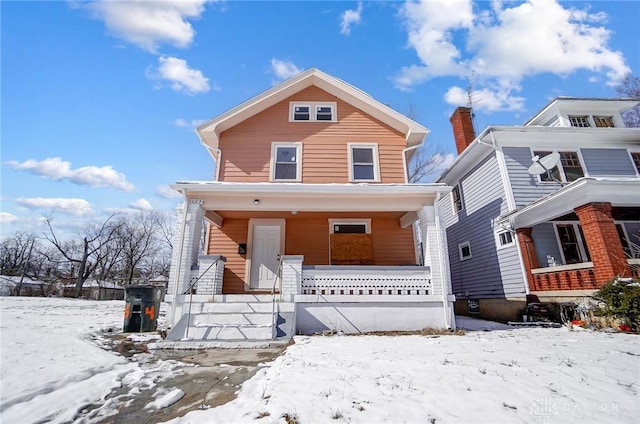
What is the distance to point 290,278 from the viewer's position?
6773 mm

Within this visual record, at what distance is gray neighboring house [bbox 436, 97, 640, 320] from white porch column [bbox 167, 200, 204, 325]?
381 inches

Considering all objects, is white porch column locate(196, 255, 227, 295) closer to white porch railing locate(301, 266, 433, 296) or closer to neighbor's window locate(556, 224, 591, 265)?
white porch railing locate(301, 266, 433, 296)

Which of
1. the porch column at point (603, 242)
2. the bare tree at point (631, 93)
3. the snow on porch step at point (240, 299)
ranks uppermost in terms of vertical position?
the bare tree at point (631, 93)

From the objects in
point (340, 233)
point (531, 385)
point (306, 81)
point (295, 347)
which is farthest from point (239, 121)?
point (531, 385)

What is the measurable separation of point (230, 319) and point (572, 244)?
36.5ft

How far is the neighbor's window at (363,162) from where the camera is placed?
9854 mm

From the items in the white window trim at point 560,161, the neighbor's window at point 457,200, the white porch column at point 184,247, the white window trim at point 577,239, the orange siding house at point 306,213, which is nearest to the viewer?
the white porch column at point 184,247

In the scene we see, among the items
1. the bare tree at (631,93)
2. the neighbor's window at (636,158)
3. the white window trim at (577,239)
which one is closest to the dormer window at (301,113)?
the white window trim at (577,239)

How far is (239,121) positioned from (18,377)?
8789 millimetres

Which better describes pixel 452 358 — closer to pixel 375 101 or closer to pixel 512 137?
pixel 375 101

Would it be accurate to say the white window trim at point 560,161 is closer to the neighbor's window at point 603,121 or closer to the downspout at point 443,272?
the neighbor's window at point 603,121

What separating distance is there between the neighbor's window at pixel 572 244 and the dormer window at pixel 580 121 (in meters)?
5.20

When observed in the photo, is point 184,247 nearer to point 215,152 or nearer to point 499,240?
point 215,152

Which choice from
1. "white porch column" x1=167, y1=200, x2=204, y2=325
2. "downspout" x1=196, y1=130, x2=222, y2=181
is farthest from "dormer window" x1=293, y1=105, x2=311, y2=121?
"white porch column" x1=167, y1=200, x2=204, y2=325
